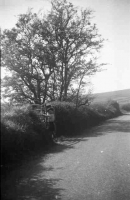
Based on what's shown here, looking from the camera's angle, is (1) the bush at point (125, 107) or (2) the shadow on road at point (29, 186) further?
(1) the bush at point (125, 107)

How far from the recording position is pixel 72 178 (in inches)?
291

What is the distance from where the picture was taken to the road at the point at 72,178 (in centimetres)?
604

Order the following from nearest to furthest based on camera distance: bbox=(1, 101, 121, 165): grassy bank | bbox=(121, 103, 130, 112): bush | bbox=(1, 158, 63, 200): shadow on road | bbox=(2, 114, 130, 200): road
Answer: bbox=(1, 158, 63, 200): shadow on road, bbox=(2, 114, 130, 200): road, bbox=(1, 101, 121, 165): grassy bank, bbox=(121, 103, 130, 112): bush

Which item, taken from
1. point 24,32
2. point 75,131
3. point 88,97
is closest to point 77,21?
point 24,32

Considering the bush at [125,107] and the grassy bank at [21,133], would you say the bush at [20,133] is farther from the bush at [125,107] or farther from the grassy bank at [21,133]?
the bush at [125,107]

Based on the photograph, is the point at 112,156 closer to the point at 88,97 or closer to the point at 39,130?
the point at 39,130

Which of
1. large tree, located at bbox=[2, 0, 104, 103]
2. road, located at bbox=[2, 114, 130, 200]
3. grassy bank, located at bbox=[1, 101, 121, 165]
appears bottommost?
road, located at bbox=[2, 114, 130, 200]

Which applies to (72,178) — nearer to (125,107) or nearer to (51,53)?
(51,53)

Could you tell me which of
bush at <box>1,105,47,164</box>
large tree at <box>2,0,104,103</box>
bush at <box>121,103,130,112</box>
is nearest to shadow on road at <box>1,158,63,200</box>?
bush at <box>1,105,47,164</box>

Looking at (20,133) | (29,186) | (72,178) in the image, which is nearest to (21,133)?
(20,133)

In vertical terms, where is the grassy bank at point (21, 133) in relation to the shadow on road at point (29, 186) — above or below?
above

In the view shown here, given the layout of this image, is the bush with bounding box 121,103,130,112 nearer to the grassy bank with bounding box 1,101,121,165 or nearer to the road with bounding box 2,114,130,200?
the grassy bank with bounding box 1,101,121,165

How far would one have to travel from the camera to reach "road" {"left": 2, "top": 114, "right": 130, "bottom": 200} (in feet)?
19.8

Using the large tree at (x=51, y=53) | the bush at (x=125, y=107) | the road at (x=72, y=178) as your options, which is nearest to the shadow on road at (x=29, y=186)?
the road at (x=72, y=178)
